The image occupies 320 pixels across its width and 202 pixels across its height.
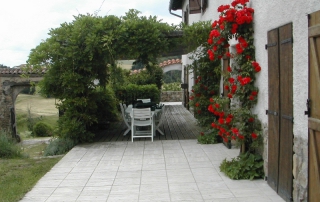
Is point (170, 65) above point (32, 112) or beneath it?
above

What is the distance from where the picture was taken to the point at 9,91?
57.8ft

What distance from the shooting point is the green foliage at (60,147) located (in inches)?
329

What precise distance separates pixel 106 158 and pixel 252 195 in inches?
133

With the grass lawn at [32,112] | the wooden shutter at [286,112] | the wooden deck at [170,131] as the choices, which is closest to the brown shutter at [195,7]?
the wooden deck at [170,131]

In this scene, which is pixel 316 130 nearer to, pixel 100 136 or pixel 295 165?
pixel 295 165

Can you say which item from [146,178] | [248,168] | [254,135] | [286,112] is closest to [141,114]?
[146,178]

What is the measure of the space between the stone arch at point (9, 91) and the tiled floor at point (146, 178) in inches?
433

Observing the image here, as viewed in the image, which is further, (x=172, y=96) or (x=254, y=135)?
(x=172, y=96)

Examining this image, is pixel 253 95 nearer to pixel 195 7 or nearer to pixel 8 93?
pixel 195 7

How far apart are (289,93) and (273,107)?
58 centimetres

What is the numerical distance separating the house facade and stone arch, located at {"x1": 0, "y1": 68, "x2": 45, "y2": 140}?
46.8 feet

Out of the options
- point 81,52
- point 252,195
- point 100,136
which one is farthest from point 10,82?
point 252,195

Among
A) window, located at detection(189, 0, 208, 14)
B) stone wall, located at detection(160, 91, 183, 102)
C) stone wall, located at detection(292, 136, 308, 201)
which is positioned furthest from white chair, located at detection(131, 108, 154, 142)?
stone wall, located at detection(160, 91, 183, 102)

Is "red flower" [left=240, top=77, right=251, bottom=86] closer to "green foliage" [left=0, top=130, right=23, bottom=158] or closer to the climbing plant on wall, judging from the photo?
the climbing plant on wall
